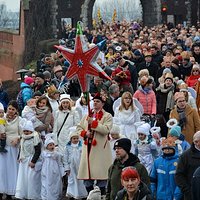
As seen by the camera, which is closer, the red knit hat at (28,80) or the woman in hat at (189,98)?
the woman in hat at (189,98)

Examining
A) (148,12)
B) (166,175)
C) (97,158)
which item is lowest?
(97,158)

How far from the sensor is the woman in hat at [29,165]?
48.5 ft

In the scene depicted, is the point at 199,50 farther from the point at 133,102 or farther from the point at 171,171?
the point at 171,171

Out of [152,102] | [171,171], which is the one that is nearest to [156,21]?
A: [152,102]

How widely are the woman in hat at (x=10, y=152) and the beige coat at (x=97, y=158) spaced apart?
5.30 ft

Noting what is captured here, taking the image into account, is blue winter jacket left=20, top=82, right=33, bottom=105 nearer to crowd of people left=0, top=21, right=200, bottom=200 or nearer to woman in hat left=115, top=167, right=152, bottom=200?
crowd of people left=0, top=21, right=200, bottom=200

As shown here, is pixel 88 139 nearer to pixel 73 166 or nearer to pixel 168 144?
pixel 73 166

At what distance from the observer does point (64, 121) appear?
1553cm

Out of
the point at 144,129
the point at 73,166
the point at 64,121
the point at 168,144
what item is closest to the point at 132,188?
the point at 168,144

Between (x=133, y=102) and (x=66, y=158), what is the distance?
5.13 ft

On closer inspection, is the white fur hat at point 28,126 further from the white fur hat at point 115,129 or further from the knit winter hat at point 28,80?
the knit winter hat at point 28,80

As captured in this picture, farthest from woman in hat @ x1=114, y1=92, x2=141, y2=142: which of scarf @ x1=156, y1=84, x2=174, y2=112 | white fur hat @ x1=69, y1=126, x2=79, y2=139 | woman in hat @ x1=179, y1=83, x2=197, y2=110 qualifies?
scarf @ x1=156, y1=84, x2=174, y2=112

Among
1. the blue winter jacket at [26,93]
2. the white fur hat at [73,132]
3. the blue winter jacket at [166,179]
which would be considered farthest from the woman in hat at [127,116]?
the blue winter jacket at [26,93]

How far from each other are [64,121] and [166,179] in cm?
379
